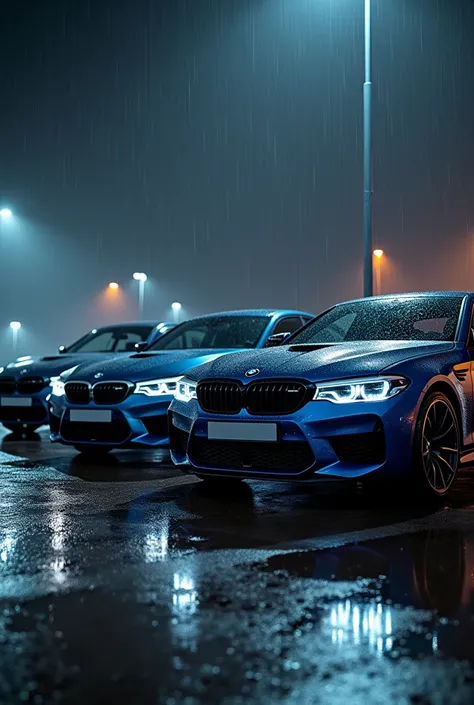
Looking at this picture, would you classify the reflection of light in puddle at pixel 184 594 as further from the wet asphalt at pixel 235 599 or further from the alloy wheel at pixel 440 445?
the alloy wheel at pixel 440 445

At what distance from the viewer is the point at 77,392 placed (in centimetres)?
980

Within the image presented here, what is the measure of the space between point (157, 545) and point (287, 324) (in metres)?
6.25

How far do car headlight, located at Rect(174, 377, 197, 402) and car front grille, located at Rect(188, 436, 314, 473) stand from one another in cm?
42

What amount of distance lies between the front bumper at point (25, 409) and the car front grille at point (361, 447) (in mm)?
6891

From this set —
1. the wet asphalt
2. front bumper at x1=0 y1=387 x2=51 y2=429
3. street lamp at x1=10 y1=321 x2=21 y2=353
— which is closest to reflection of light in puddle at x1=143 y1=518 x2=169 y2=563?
the wet asphalt

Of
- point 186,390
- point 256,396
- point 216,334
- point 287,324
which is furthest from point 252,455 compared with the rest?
point 287,324

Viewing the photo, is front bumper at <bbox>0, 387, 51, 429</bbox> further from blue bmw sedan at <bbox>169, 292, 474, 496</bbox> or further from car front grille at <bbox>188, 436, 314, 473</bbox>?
car front grille at <bbox>188, 436, 314, 473</bbox>

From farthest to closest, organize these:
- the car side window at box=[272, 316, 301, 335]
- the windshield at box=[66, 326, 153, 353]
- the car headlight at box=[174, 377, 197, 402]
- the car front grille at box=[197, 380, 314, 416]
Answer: the windshield at box=[66, 326, 153, 353], the car side window at box=[272, 316, 301, 335], the car headlight at box=[174, 377, 197, 402], the car front grille at box=[197, 380, 314, 416]

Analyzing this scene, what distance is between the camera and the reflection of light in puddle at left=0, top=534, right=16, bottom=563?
4.95 meters

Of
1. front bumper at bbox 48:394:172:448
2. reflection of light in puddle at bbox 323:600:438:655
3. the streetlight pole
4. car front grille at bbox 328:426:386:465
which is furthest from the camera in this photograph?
the streetlight pole

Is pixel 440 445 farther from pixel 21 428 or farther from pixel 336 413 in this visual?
pixel 21 428

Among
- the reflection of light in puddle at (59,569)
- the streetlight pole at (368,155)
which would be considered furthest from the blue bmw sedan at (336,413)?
the streetlight pole at (368,155)

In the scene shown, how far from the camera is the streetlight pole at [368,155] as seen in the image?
1762cm

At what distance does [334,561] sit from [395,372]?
7.11 feet
